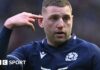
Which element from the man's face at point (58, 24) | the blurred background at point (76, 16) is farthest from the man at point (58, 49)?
the blurred background at point (76, 16)

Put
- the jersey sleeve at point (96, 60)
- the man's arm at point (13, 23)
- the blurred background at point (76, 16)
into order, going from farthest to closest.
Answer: the blurred background at point (76, 16)
the jersey sleeve at point (96, 60)
the man's arm at point (13, 23)

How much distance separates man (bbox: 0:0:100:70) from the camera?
3.13 metres

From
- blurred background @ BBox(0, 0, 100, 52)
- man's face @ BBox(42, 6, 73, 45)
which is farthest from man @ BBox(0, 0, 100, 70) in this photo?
blurred background @ BBox(0, 0, 100, 52)

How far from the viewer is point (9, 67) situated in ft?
10.8

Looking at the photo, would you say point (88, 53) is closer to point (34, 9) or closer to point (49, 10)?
point (49, 10)

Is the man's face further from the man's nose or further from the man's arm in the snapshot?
the man's arm

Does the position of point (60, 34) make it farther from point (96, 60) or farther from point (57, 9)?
point (96, 60)

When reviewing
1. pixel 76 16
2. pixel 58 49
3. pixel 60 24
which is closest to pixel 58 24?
pixel 60 24

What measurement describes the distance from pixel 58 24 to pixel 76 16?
3469 millimetres

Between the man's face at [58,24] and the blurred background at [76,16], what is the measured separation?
9.18ft

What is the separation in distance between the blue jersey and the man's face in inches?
2.8

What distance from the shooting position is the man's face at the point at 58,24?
3.17 meters

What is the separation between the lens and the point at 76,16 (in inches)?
261

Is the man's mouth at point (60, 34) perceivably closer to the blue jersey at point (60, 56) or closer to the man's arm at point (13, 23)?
the blue jersey at point (60, 56)
